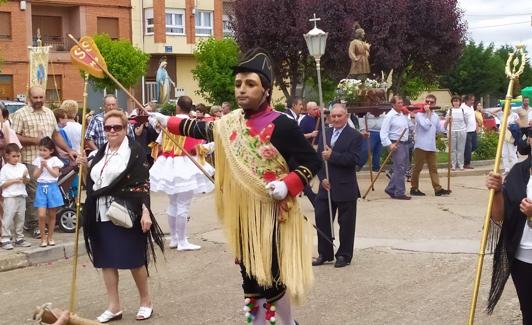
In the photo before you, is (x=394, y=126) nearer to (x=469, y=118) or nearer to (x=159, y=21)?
(x=469, y=118)

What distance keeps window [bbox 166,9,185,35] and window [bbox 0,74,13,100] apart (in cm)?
1055

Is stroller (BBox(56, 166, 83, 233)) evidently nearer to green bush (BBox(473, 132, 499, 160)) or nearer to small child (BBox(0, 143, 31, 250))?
small child (BBox(0, 143, 31, 250))

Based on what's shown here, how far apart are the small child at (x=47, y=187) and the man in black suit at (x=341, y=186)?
3.40m

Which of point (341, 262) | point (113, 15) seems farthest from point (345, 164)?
point (113, 15)

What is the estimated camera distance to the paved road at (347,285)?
6395 mm

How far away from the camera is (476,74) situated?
56.4m

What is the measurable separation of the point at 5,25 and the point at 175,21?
1094 cm

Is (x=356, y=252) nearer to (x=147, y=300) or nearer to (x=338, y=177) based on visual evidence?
(x=338, y=177)

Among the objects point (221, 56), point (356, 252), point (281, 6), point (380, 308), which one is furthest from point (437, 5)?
point (380, 308)

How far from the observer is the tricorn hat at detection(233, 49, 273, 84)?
5.09 m

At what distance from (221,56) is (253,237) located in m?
35.6

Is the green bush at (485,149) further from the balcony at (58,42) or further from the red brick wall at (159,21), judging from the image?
the red brick wall at (159,21)

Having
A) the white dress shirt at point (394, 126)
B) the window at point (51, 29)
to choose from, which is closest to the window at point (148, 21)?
the window at point (51, 29)

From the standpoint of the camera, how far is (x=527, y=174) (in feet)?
14.0
